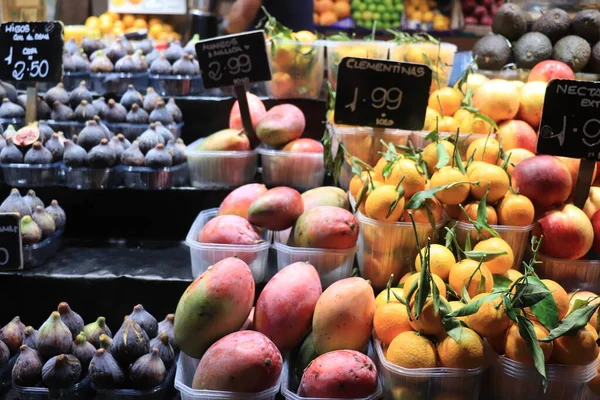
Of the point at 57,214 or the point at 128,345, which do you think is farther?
the point at 57,214

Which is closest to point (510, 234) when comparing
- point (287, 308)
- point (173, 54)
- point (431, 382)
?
point (431, 382)

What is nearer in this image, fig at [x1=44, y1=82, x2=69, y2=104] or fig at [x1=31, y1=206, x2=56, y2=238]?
fig at [x1=31, y1=206, x2=56, y2=238]

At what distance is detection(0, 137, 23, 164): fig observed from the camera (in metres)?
1.77

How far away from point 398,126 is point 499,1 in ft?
12.3

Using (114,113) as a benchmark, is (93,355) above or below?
below

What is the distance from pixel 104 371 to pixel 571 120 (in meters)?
1.23

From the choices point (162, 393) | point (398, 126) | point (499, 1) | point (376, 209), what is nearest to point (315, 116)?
point (398, 126)

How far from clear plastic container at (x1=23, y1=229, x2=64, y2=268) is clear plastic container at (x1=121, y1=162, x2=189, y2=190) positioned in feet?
0.85

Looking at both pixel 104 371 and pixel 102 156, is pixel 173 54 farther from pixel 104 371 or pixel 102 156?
pixel 104 371

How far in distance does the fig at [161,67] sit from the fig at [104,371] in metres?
1.22

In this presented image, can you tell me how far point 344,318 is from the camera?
3.96 feet

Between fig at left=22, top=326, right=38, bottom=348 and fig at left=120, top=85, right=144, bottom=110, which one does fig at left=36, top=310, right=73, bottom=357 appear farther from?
fig at left=120, top=85, right=144, bottom=110

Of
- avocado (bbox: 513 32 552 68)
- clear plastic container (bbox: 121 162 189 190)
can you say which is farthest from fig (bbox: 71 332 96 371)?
avocado (bbox: 513 32 552 68)

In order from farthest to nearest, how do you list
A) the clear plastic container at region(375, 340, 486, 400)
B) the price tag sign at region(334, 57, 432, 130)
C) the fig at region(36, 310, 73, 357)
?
the price tag sign at region(334, 57, 432, 130) → the fig at region(36, 310, 73, 357) → the clear plastic container at region(375, 340, 486, 400)
